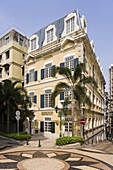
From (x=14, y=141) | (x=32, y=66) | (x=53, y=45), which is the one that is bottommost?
(x=14, y=141)

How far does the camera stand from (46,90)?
2728 cm

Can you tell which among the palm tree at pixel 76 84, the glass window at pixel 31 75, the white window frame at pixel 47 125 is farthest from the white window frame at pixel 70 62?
the white window frame at pixel 47 125

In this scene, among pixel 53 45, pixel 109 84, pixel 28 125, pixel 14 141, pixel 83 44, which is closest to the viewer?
pixel 14 141

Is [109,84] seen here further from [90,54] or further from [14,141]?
[14,141]

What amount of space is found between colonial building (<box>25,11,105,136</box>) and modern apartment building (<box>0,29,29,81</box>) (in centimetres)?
371

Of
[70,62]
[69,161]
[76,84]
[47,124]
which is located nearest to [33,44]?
[70,62]

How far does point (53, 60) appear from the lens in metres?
26.8

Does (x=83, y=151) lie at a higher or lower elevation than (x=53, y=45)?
lower

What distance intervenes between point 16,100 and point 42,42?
11.0 meters

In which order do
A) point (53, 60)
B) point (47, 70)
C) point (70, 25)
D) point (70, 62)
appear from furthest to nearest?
1. point (47, 70)
2. point (53, 60)
3. point (70, 25)
4. point (70, 62)

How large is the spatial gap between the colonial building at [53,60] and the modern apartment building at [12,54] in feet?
12.2

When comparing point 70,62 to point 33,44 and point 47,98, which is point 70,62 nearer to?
point 47,98

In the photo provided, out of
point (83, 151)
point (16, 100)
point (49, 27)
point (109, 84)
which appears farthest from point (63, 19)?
point (109, 84)

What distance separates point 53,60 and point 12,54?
34.0ft
